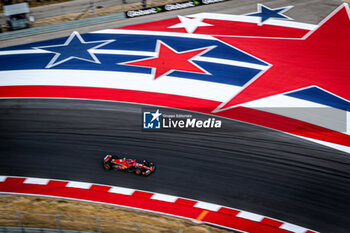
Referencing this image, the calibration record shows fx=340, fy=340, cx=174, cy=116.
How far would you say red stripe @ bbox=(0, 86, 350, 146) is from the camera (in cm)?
1983

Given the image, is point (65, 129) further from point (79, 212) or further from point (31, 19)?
point (31, 19)

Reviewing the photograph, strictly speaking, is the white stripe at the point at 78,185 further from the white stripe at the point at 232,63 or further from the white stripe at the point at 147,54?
the white stripe at the point at 232,63

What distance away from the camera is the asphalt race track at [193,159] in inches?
649

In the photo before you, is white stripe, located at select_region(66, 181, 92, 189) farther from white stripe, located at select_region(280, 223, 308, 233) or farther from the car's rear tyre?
white stripe, located at select_region(280, 223, 308, 233)

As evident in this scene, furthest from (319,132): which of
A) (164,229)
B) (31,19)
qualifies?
(31,19)

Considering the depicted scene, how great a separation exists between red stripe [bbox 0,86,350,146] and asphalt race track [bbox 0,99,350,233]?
699 millimetres

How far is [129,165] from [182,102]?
20.6 ft

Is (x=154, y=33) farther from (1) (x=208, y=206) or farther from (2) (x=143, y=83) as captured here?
(1) (x=208, y=206)

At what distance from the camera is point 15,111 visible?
21891mm

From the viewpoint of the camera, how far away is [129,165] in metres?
17.6

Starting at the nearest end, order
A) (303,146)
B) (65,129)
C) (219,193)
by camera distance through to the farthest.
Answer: (219,193)
(303,146)
(65,129)

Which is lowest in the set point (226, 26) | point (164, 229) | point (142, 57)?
point (164, 229)

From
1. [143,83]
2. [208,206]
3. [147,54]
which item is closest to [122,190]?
[208,206]

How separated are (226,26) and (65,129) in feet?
54.6
